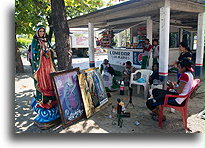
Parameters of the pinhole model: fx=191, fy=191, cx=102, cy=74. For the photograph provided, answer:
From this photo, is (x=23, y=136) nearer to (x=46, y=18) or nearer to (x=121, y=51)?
(x=121, y=51)

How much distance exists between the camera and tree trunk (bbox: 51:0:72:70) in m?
5.52

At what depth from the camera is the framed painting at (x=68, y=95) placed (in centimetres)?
418

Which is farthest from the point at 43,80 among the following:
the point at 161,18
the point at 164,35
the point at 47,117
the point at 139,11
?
the point at 139,11

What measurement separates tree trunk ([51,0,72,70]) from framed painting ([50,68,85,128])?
115cm

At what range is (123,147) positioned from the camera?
3.53 meters

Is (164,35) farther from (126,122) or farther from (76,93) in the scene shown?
(76,93)

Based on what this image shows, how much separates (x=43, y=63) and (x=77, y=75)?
847mm

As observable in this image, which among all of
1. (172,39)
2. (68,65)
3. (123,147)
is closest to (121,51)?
(172,39)

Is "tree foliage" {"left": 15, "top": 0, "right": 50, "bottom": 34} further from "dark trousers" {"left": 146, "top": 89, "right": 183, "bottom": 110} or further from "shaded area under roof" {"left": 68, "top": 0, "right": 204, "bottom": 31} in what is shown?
"dark trousers" {"left": 146, "top": 89, "right": 183, "bottom": 110}

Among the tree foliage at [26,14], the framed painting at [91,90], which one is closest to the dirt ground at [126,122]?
the framed painting at [91,90]

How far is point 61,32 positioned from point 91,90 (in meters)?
1.94

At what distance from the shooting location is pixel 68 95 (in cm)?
441

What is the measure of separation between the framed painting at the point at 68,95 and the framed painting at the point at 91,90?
122mm

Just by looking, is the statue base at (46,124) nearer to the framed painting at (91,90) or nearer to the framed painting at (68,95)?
the framed painting at (68,95)
